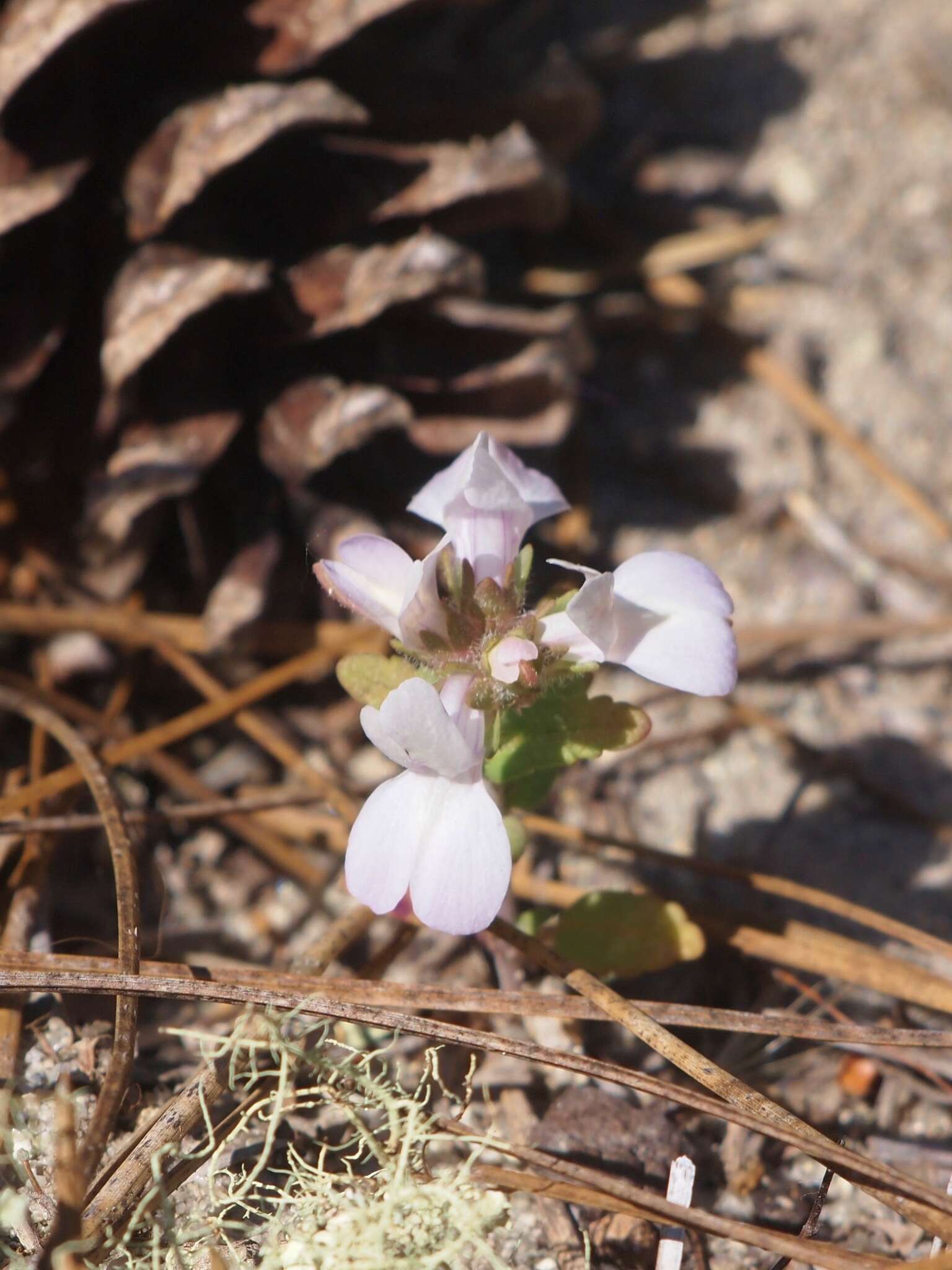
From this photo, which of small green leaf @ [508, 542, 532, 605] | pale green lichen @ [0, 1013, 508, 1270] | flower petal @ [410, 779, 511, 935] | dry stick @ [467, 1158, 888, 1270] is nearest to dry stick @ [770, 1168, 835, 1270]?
dry stick @ [467, 1158, 888, 1270]

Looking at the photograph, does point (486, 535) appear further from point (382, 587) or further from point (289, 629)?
point (289, 629)

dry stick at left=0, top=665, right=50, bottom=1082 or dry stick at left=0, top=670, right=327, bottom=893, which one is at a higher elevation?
dry stick at left=0, top=665, right=50, bottom=1082

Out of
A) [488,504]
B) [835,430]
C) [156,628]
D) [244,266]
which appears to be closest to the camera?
[488,504]

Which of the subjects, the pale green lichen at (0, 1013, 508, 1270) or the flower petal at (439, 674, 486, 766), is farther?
the flower petal at (439, 674, 486, 766)

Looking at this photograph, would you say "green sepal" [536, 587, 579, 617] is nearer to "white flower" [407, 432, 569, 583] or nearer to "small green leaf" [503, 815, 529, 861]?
"white flower" [407, 432, 569, 583]

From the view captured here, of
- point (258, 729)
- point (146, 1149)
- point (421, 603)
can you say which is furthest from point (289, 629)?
point (146, 1149)

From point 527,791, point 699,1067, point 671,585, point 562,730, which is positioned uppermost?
point 671,585
